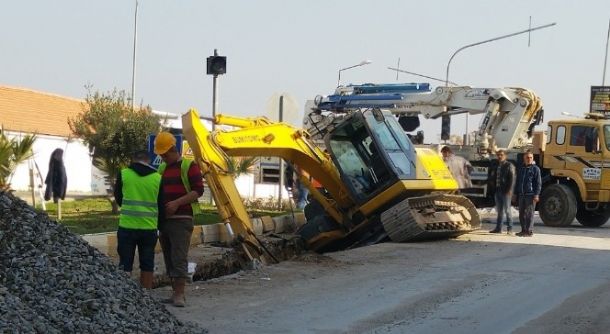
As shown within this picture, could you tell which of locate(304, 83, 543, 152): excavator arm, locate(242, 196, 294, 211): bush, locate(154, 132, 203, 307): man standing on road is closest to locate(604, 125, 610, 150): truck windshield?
locate(304, 83, 543, 152): excavator arm

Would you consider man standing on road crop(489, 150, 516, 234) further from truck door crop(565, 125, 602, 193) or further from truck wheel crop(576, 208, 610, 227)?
truck wheel crop(576, 208, 610, 227)

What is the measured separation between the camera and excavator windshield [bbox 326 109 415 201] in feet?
55.2

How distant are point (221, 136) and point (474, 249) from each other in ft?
15.0

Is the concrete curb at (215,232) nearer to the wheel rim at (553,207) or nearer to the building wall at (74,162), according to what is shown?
the wheel rim at (553,207)

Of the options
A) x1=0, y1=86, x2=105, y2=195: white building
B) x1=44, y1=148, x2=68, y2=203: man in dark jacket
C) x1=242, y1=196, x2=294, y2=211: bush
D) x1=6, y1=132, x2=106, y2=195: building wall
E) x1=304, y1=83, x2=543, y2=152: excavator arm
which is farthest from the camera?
x1=0, y1=86, x2=105, y2=195: white building

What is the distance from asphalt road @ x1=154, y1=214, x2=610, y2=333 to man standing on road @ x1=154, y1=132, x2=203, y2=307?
1.26 ft

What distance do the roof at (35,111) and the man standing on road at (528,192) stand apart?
23546mm

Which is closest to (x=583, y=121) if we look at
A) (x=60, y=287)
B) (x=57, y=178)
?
(x=57, y=178)

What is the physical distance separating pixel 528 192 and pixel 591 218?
5.10 m

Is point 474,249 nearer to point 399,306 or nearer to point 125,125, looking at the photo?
point 399,306

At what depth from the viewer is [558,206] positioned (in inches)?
871

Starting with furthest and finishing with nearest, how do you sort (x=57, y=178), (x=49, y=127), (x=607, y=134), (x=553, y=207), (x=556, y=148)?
(x=49, y=127) < (x=556, y=148) < (x=553, y=207) < (x=607, y=134) < (x=57, y=178)

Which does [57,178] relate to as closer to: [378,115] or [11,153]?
[11,153]

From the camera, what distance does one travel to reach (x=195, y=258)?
14.4 m
